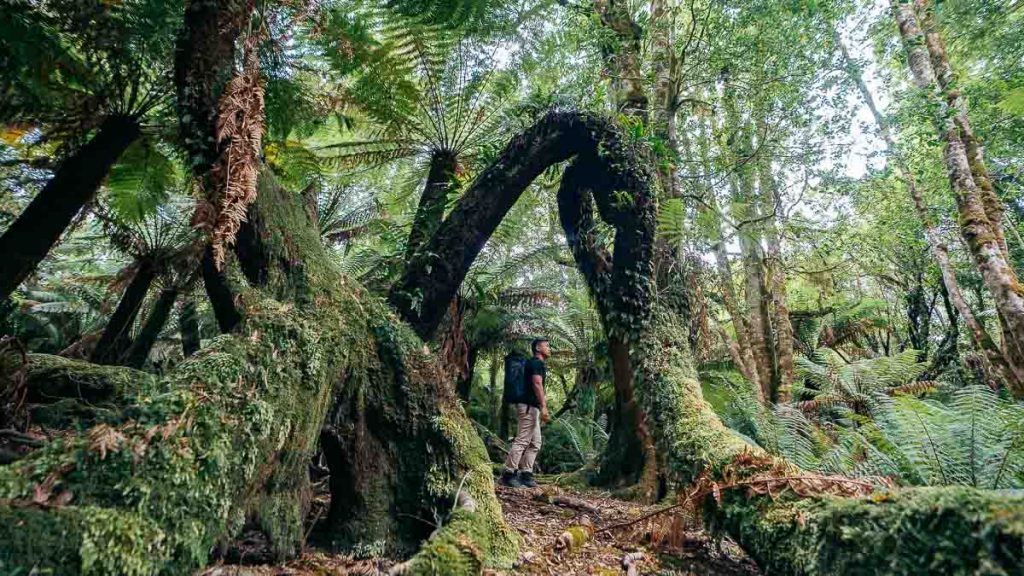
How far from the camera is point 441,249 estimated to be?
3.66 meters

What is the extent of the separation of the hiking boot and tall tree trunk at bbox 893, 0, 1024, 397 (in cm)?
476

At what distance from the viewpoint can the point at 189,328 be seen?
8.51 meters

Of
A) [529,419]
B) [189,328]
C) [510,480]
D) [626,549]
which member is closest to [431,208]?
[529,419]

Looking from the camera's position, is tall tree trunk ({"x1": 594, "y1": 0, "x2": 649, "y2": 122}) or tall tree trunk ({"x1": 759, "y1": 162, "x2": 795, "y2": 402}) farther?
tall tree trunk ({"x1": 759, "y1": 162, "x2": 795, "y2": 402})

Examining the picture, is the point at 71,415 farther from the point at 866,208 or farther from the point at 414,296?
the point at 866,208

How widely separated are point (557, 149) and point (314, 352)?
8.21 feet

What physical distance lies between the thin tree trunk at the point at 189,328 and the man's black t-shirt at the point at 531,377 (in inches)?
240

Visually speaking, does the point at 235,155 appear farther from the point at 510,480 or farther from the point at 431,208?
the point at 510,480

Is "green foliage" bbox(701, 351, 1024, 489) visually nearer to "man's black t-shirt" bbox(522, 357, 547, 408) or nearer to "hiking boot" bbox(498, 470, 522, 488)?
"man's black t-shirt" bbox(522, 357, 547, 408)

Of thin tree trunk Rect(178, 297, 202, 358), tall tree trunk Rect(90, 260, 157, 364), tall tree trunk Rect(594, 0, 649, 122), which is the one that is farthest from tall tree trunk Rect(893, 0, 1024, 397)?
thin tree trunk Rect(178, 297, 202, 358)

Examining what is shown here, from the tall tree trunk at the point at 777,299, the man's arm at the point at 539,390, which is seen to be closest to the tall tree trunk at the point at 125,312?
the man's arm at the point at 539,390

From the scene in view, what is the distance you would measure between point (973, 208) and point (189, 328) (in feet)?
36.0

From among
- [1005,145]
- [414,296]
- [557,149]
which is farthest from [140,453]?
→ [1005,145]

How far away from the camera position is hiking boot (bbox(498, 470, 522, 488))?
4906 mm
